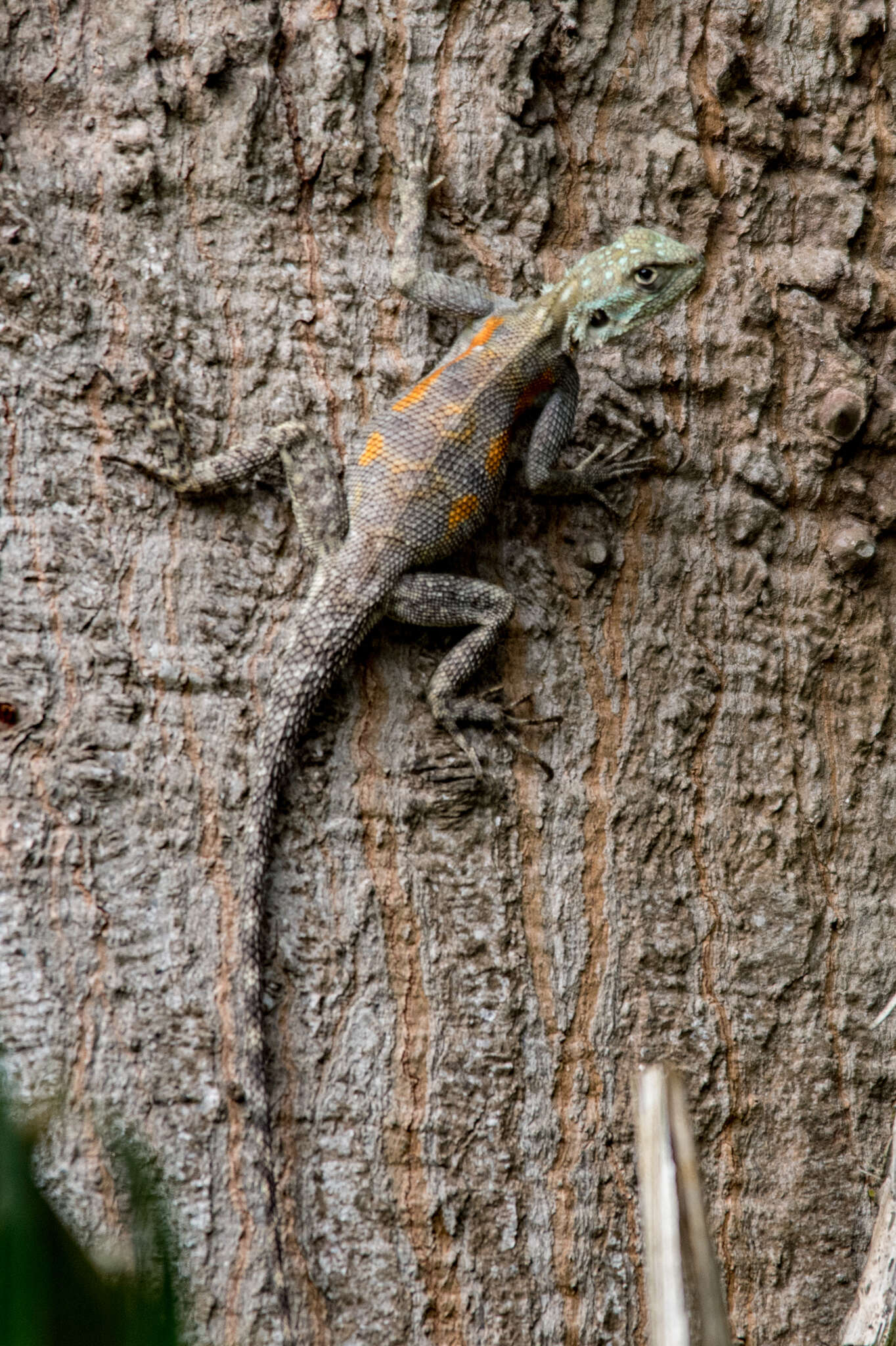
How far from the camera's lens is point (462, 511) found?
3.48 metres

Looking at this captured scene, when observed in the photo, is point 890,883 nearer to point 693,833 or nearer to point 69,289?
point 693,833

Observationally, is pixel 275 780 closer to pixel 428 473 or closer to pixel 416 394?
pixel 428 473

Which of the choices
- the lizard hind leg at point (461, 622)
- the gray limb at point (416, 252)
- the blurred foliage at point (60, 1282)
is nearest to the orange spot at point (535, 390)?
the gray limb at point (416, 252)

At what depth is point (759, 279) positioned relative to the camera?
3.82m

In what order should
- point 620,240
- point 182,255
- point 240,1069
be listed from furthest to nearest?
point 620,240 → point 182,255 → point 240,1069

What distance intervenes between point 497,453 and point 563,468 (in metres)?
0.23

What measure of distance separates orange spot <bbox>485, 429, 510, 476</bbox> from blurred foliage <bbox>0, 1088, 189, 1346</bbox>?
2783 mm

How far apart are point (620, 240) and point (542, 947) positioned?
2325mm

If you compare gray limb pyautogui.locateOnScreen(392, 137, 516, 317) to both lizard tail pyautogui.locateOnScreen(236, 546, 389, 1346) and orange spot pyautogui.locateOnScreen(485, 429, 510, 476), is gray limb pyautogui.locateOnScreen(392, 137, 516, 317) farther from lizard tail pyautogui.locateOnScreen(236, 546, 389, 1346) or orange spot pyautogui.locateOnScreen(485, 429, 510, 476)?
lizard tail pyautogui.locateOnScreen(236, 546, 389, 1346)

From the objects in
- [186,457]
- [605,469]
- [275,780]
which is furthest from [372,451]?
[275,780]

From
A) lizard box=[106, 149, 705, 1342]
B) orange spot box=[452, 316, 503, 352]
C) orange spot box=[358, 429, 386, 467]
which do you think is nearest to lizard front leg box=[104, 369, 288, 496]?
lizard box=[106, 149, 705, 1342]

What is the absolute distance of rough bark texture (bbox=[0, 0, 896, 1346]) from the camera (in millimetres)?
2938

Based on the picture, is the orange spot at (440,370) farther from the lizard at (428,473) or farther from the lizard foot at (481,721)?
the lizard foot at (481,721)

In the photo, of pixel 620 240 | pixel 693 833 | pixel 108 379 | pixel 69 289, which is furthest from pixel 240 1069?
pixel 620 240
